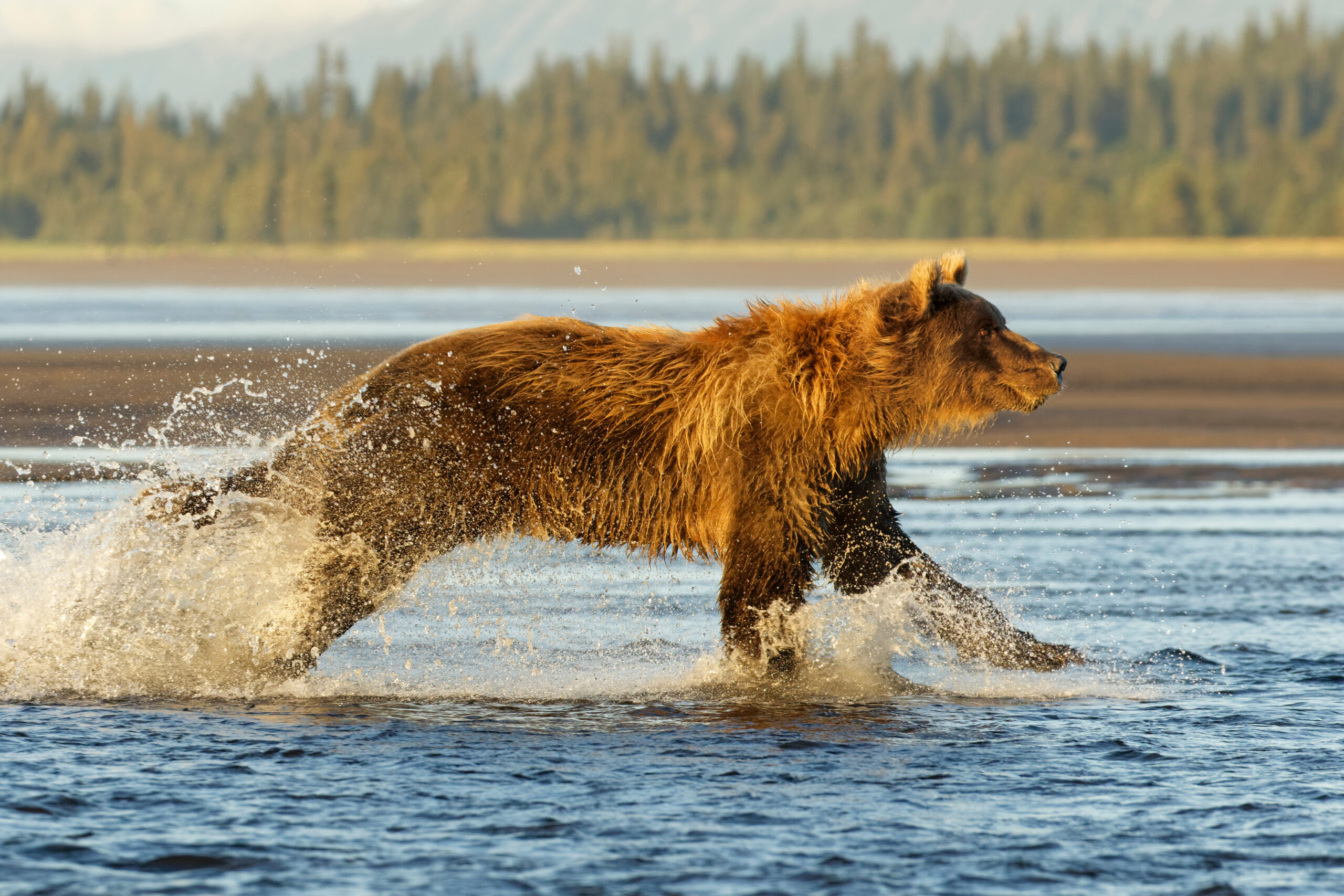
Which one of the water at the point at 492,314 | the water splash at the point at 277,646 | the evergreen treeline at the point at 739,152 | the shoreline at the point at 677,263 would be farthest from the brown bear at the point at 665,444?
the evergreen treeline at the point at 739,152

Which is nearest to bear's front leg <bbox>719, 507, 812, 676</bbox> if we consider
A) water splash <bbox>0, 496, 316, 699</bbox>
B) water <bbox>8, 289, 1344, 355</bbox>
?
water splash <bbox>0, 496, 316, 699</bbox>

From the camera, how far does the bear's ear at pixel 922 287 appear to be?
7586mm

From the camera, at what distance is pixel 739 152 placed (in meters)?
152

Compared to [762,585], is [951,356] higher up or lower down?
higher up

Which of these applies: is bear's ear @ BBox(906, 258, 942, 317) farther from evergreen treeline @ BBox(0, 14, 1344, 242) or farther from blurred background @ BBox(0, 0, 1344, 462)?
evergreen treeline @ BBox(0, 14, 1344, 242)

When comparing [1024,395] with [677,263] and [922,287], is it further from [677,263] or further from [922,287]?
[677,263]

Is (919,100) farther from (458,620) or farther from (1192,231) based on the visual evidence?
(458,620)

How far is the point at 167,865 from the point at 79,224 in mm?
137864

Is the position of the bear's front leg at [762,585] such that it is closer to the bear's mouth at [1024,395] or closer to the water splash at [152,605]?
the bear's mouth at [1024,395]

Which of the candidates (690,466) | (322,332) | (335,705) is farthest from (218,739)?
(322,332)

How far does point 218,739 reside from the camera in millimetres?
6750

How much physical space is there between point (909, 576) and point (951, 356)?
1.00 metres

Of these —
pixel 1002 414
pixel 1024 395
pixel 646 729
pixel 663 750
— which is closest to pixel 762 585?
pixel 646 729

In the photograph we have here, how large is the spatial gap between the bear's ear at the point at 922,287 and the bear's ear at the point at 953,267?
0.34 metres
